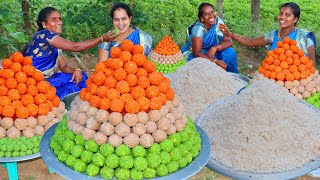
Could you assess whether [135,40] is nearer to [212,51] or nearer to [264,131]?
[212,51]

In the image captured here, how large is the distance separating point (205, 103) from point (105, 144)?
1446 mm

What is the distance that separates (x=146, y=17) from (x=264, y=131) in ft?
14.6

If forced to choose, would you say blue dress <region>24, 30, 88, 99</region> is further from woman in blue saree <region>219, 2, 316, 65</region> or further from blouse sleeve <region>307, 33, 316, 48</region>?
blouse sleeve <region>307, 33, 316, 48</region>

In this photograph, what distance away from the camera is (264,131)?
2.28 m

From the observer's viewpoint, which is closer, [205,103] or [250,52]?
[205,103]

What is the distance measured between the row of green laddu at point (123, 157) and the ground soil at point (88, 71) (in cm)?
142

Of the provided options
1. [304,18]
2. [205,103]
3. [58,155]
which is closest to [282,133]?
[205,103]

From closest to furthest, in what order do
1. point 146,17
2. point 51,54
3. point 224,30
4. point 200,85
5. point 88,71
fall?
1. point 200,85
2. point 51,54
3. point 224,30
4. point 88,71
5. point 146,17

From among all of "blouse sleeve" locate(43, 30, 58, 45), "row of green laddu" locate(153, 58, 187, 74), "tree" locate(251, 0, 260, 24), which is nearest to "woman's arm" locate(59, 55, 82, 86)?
"blouse sleeve" locate(43, 30, 58, 45)

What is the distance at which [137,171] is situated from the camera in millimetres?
1771

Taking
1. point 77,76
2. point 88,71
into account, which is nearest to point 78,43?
point 77,76

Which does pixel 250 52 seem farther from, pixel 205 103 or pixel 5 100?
pixel 5 100

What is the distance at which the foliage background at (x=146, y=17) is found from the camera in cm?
618

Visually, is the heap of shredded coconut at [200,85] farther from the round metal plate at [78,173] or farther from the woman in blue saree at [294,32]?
the round metal plate at [78,173]
